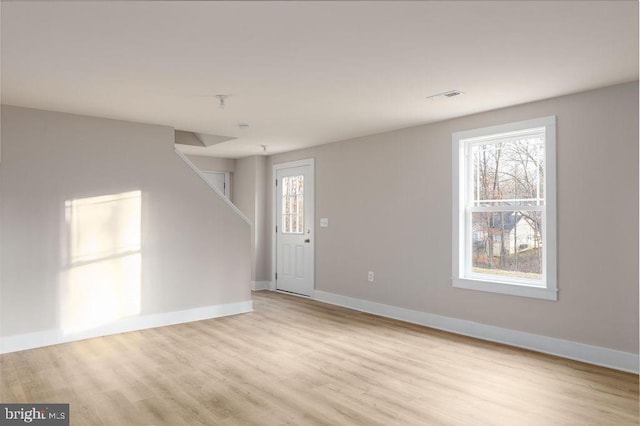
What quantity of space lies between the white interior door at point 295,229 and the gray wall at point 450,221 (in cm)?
23

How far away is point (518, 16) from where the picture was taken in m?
2.47

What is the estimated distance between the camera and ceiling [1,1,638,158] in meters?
2.42

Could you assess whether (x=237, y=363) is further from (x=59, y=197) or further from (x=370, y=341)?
(x=59, y=197)

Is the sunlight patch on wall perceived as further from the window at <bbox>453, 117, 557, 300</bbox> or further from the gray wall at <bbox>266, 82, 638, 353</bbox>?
the window at <bbox>453, 117, 557, 300</bbox>

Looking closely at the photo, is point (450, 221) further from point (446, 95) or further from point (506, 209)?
point (446, 95)

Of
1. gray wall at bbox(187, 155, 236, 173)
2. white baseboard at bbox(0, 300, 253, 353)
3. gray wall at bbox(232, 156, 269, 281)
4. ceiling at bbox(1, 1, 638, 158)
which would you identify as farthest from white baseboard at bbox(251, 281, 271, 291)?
ceiling at bbox(1, 1, 638, 158)

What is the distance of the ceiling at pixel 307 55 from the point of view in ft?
7.93

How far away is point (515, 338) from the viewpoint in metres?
4.42

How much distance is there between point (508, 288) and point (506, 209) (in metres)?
0.77

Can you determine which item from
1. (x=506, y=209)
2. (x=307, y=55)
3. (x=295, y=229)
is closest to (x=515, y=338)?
(x=506, y=209)

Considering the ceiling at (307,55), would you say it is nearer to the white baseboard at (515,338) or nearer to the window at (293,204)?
the white baseboard at (515,338)

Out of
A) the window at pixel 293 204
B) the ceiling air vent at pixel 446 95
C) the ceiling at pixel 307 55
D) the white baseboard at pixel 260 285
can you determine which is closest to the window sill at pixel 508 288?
the ceiling at pixel 307 55

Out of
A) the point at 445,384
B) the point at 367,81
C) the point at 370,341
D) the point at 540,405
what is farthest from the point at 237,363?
the point at 367,81

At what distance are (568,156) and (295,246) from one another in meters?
4.32
